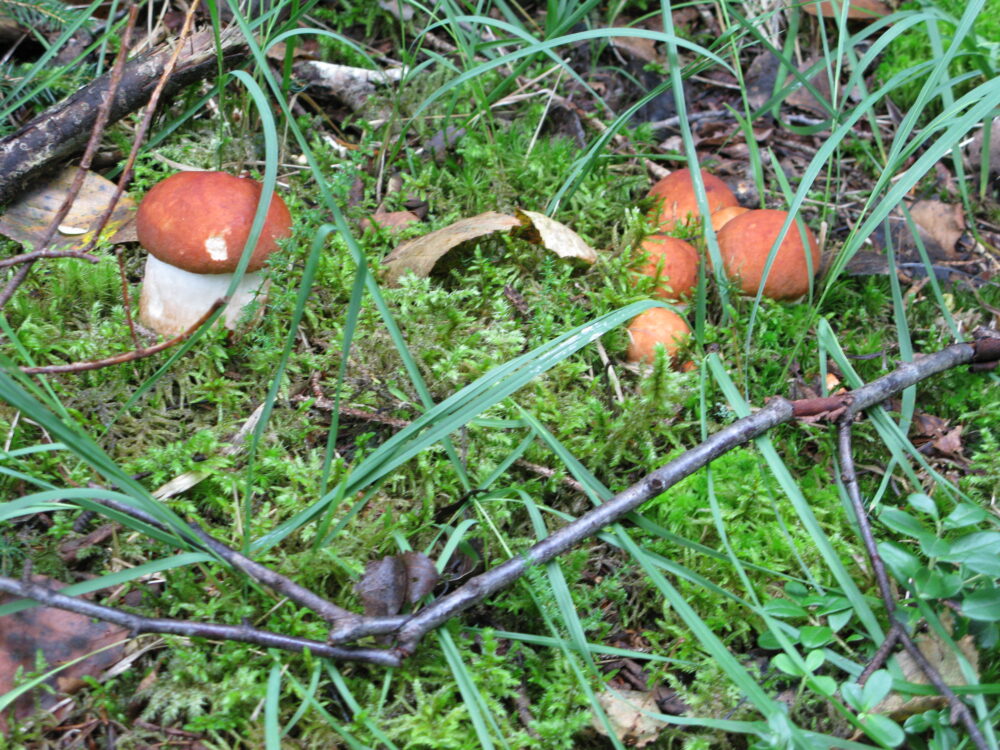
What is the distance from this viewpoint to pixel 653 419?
2086 millimetres

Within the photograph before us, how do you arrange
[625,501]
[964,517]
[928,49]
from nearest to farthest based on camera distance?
[964,517] → [625,501] → [928,49]

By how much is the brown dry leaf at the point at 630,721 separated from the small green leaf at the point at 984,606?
2.03 feet

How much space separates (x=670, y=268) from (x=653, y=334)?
0.94 ft

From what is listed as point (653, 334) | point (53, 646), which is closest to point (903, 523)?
point (653, 334)

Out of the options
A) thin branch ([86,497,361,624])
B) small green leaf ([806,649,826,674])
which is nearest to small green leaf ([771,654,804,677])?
small green leaf ([806,649,826,674])

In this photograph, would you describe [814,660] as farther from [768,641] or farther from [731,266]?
[731,266]

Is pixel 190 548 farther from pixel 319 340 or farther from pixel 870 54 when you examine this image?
pixel 870 54

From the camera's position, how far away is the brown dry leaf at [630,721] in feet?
5.04

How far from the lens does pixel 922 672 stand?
153cm

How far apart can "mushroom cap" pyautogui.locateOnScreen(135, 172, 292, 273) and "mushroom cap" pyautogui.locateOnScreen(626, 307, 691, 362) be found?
110 centimetres

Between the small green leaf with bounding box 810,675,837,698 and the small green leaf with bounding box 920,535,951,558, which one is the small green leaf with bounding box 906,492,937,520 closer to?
the small green leaf with bounding box 920,535,951,558

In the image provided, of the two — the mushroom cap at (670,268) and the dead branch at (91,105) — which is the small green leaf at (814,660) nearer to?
the mushroom cap at (670,268)

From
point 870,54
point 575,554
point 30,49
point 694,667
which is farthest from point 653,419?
point 30,49

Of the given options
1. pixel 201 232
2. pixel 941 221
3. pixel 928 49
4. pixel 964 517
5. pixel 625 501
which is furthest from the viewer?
pixel 928 49
